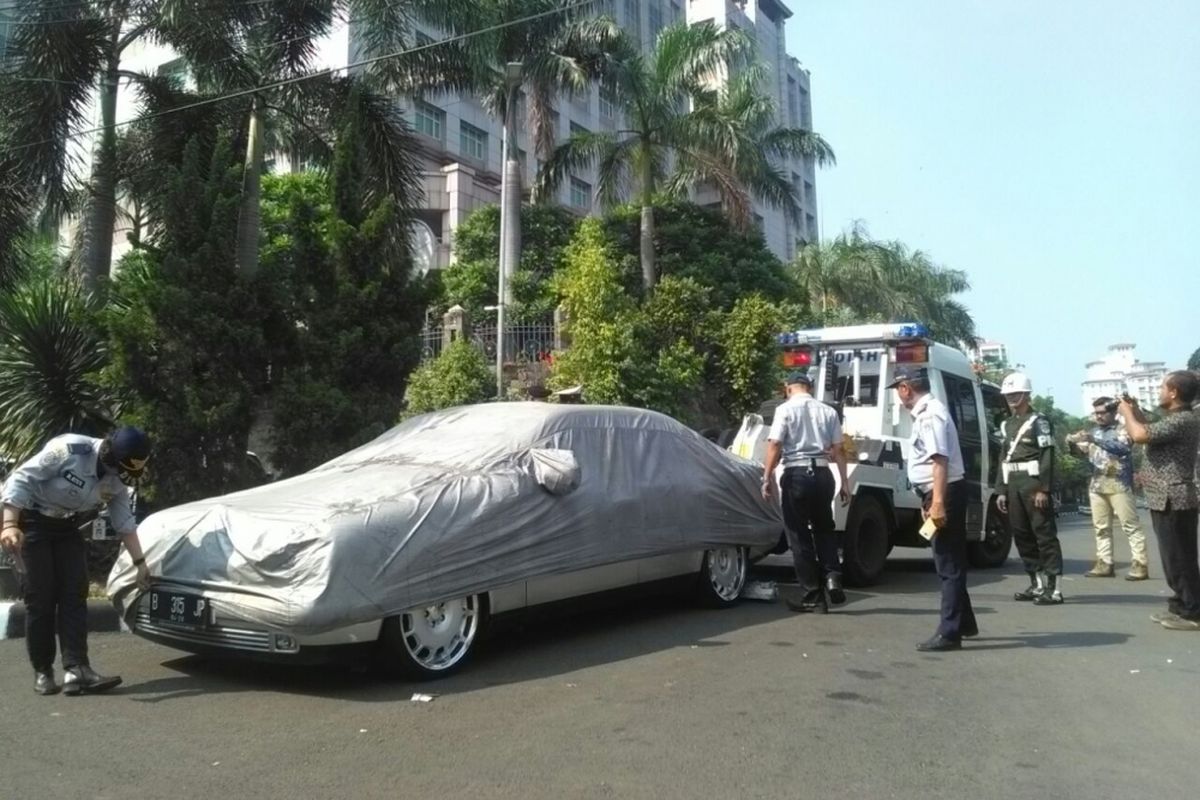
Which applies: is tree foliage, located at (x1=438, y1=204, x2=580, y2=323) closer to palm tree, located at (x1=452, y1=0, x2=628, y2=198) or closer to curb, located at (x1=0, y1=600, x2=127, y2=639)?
palm tree, located at (x1=452, y1=0, x2=628, y2=198)

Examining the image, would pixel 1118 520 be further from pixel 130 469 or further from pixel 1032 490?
pixel 130 469

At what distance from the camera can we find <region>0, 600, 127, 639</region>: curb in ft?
22.5

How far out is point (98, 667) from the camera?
590 cm

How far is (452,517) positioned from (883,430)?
5864 millimetres

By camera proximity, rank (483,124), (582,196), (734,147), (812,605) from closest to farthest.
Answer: (812,605), (734,147), (483,124), (582,196)

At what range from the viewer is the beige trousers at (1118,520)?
33.3 ft

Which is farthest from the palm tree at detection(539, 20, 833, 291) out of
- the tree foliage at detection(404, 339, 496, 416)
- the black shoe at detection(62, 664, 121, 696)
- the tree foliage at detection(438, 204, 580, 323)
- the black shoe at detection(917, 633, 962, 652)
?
the black shoe at detection(62, 664, 121, 696)

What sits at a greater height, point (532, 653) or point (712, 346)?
point (712, 346)

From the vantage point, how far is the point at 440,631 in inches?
218

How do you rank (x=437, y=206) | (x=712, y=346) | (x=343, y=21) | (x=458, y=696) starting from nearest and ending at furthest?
1. (x=458, y=696)
2. (x=343, y=21)
3. (x=712, y=346)
4. (x=437, y=206)

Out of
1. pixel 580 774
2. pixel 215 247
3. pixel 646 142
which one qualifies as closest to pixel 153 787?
pixel 580 774

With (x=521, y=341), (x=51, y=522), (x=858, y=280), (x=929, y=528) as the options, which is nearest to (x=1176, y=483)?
(x=929, y=528)

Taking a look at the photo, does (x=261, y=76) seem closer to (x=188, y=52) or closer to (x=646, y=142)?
(x=188, y=52)

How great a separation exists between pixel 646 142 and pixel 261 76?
462 inches
